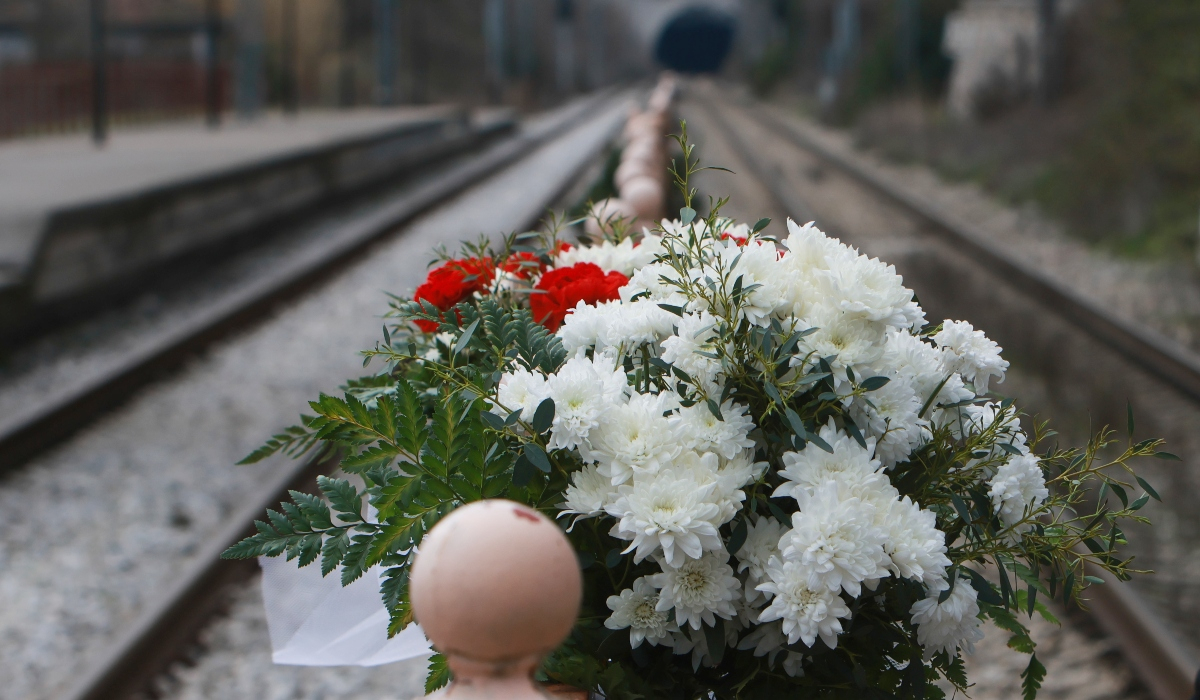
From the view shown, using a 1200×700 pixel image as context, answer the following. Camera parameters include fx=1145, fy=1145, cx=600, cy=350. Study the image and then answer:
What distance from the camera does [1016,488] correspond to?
1.31 m

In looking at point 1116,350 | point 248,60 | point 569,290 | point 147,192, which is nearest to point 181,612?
point 569,290

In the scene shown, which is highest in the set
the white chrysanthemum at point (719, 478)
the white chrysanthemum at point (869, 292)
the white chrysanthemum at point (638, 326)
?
the white chrysanthemum at point (869, 292)

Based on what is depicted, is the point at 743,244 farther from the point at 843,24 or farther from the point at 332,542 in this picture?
the point at 843,24

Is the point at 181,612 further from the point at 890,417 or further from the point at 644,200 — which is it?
the point at 890,417

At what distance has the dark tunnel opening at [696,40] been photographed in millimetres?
67812

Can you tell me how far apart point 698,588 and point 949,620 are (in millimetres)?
292

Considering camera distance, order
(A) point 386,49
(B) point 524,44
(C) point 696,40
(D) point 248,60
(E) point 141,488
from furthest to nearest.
Result: (C) point 696,40 → (B) point 524,44 → (A) point 386,49 → (D) point 248,60 → (E) point 141,488

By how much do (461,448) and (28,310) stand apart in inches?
228

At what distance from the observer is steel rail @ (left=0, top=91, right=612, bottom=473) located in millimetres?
5000

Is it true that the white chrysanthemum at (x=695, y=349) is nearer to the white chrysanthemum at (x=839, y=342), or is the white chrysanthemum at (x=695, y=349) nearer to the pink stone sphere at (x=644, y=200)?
the white chrysanthemum at (x=839, y=342)

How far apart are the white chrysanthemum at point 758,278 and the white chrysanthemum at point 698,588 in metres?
0.27

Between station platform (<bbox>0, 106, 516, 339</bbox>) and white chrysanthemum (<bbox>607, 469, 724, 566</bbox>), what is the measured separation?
5.79 metres

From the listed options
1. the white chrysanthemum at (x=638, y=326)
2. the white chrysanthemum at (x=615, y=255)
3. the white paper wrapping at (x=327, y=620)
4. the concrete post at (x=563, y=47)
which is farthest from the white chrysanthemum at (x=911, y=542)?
the concrete post at (x=563, y=47)

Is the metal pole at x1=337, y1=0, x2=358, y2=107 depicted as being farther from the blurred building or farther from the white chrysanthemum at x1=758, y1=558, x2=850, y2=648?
the white chrysanthemum at x1=758, y1=558, x2=850, y2=648
